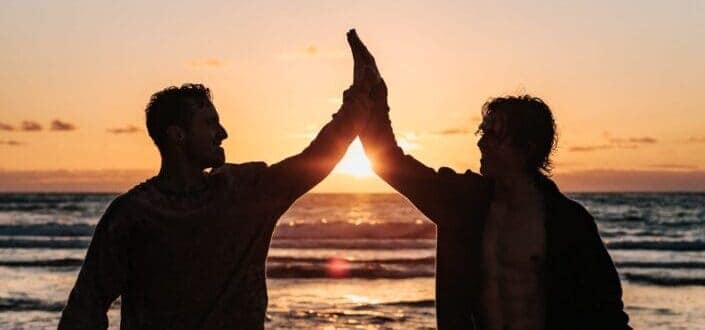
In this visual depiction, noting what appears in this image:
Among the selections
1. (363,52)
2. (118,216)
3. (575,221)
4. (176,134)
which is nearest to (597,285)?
(575,221)

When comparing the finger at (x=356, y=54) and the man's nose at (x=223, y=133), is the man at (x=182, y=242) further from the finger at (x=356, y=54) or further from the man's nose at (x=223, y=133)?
the finger at (x=356, y=54)

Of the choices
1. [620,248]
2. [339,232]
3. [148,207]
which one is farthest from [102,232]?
[339,232]

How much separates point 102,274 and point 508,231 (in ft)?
5.65

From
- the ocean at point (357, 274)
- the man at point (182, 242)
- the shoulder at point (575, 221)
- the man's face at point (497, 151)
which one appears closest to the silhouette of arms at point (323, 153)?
the man at point (182, 242)

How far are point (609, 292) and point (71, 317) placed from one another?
83.0 inches

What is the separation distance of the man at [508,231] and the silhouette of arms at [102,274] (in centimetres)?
127

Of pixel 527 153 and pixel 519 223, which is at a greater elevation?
pixel 527 153

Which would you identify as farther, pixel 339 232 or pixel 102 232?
pixel 339 232

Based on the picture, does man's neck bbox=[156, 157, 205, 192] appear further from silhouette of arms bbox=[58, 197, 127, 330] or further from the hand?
the hand

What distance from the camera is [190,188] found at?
3.87 m

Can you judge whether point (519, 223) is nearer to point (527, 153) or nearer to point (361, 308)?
point (527, 153)

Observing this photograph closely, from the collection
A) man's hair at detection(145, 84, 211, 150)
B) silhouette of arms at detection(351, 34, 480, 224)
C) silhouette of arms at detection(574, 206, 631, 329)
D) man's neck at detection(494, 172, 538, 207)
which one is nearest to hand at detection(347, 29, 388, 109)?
silhouette of arms at detection(351, 34, 480, 224)

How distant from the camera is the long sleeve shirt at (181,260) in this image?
376cm

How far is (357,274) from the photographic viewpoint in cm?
2008
